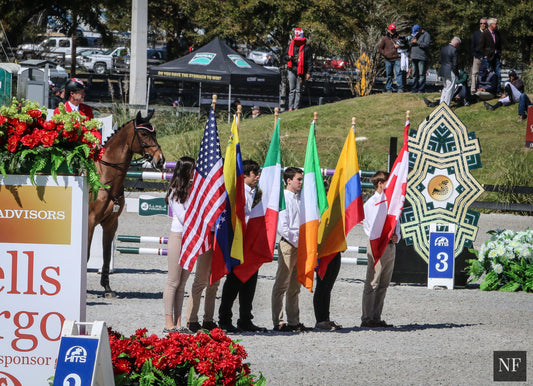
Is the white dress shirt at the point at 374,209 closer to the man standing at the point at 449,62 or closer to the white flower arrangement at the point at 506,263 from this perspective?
the white flower arrangement at the point at 506,263

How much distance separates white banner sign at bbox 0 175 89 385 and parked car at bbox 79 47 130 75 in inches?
1710

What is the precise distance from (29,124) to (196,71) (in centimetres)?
2353

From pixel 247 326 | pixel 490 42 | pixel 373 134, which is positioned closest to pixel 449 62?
pixel 490 42

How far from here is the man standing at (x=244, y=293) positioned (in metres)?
9.48

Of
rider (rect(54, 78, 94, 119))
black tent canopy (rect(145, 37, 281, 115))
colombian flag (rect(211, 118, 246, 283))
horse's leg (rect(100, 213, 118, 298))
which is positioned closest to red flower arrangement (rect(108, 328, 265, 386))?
colombian flag (rect(211, 118, 246, 283))

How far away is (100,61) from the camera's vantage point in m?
49.0

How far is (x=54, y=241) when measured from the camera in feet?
19.6

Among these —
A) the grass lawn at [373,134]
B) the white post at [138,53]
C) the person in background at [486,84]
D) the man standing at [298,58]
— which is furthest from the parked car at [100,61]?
the person in background at [486,84]

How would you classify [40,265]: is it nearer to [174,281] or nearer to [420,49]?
[174,281]

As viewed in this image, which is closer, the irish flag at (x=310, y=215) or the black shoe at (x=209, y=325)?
the black shoe at (x=209, y=325)

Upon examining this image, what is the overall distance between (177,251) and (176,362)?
297 cm

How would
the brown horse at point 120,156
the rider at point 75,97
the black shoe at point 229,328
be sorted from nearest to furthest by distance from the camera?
the black shoe at point 229,328 → the brown horse at point 120,156 → the rider at point 75,97

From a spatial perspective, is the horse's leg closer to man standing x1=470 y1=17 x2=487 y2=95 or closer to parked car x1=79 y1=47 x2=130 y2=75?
man standing x1=470 y1=17 x2=487 y2=95

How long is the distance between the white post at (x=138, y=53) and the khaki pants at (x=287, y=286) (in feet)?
64.9
